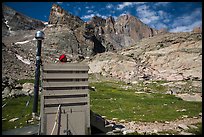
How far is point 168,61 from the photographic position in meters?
95.2

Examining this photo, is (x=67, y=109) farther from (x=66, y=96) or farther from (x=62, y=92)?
(x=62, y=92)

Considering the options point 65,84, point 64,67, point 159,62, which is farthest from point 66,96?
point 159,62

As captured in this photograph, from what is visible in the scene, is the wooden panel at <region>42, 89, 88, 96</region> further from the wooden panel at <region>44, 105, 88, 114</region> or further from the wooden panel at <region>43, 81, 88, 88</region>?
the wooden panel at <region>44, 105, 88, 114</region>

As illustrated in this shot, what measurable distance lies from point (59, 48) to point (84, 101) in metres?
149

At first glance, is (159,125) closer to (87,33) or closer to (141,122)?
(141,122)

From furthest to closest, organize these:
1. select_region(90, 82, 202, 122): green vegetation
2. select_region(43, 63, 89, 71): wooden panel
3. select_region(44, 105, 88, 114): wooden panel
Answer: select_region(90, 82, 202, 122): green vegetation → select_region(43, 63, 89, 71): wooden panel → select_region(44, 105, 88, 114): wooden panel

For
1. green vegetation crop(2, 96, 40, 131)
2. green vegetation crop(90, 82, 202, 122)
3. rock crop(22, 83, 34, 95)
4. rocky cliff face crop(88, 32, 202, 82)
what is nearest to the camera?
green vegetation crop(2, 96, 40, 131)

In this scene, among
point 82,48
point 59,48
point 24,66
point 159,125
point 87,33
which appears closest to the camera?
point 159,125

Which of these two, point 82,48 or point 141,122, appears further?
point 82,48

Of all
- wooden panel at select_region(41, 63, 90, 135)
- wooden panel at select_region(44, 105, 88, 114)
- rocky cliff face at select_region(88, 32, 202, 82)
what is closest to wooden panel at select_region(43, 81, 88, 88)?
wooden panel at select_region(41, 63, 90, 135)

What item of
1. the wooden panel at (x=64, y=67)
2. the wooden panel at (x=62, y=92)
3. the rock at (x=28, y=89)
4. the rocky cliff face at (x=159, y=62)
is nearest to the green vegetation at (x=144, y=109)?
the wooden panel at (x=62, y=92)

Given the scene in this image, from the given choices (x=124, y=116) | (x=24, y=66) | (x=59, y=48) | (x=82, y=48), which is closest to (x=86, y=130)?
(x=124, y=116)

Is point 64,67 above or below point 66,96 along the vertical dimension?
above

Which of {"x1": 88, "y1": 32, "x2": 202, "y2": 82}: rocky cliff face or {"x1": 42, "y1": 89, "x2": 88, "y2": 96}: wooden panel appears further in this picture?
{"x1": 88, "y1": 32, "x2": 202, "y2": 82}: rocky cliff face
